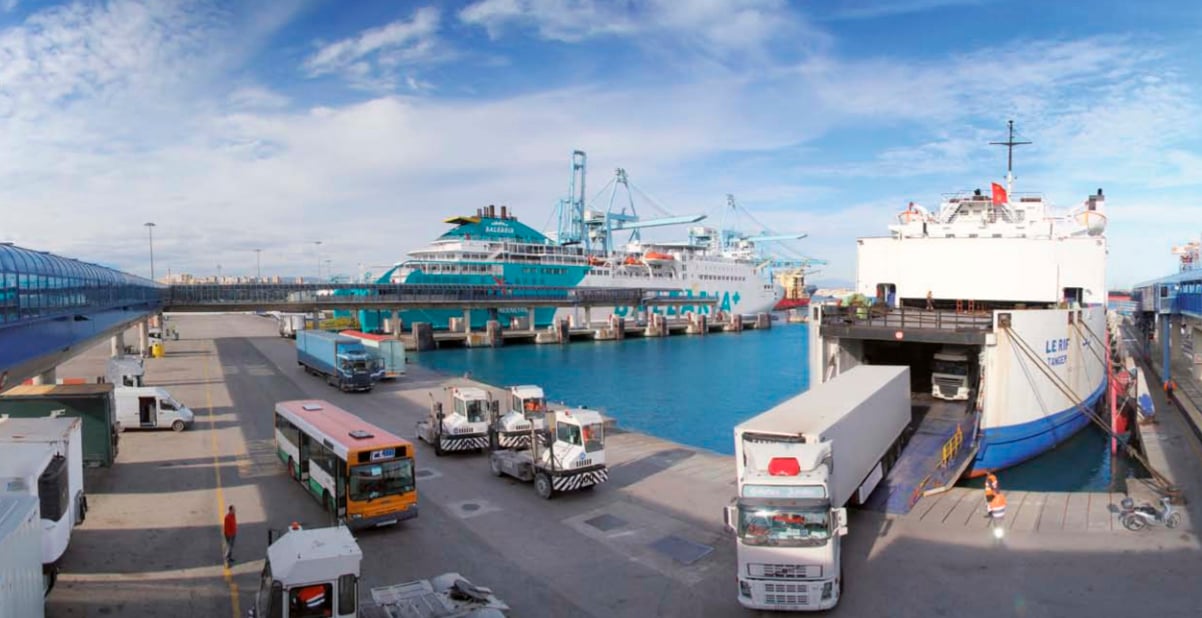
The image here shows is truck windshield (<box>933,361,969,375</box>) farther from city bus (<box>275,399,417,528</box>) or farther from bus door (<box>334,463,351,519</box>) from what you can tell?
bus door (<box>334,463,351,519</box>)

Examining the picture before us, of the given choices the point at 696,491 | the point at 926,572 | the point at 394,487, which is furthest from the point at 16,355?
the point at 926,572

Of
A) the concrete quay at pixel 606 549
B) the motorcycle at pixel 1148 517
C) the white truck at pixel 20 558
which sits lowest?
the concrete quay at pixel 606 549

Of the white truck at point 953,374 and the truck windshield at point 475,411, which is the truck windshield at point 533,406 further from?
the white truck at point 953,374

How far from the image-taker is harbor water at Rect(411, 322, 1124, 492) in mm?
21422

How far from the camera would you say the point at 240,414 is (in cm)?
2722

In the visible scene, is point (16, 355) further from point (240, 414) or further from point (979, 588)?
point (979, 588)

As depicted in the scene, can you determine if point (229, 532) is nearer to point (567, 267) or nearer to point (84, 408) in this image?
point (84, 408)

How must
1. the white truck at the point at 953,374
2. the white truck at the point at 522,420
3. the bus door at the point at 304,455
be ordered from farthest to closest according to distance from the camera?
the white truck at the point at 953,374 < the white truck at the point at 522,420 < the bus door at the point at 304,455

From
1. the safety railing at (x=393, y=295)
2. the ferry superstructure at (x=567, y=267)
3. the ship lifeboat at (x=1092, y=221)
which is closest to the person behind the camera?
the ship lifeboat at (x=1092, y=221)

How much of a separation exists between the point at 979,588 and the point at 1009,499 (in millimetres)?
4820

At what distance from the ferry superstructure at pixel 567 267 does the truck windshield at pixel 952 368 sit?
6517 centimetres

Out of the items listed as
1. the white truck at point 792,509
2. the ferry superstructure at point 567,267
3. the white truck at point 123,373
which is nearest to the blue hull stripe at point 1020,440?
the white truck at point 792,509

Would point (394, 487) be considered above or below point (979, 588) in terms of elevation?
above

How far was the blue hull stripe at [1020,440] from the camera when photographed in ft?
55.5
